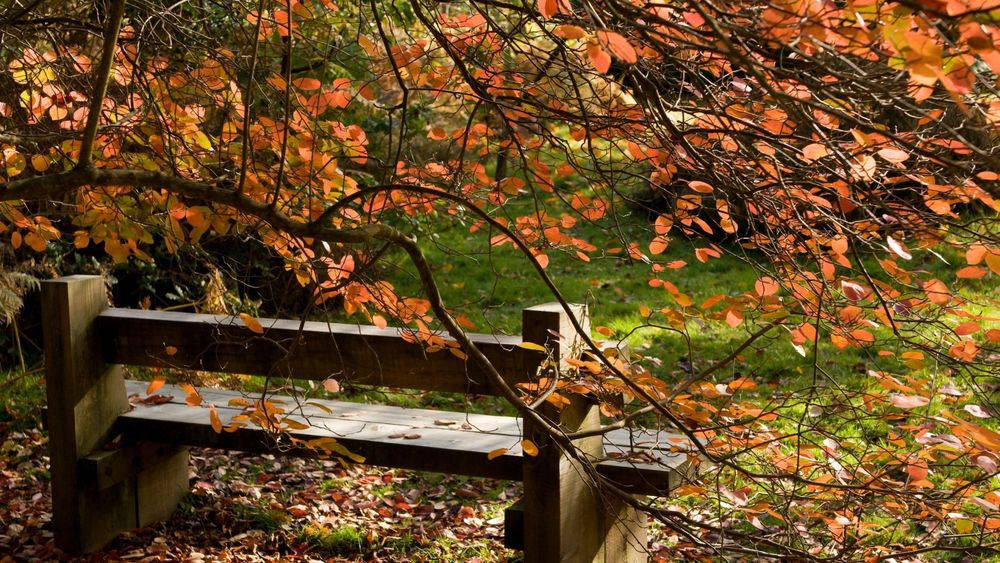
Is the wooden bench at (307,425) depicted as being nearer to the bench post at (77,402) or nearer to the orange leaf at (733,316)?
the bench post at (77,402)

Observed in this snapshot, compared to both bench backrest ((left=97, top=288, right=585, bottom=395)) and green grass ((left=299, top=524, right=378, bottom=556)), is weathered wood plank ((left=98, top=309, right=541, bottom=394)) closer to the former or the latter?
bench backrest ((left=97, top=288, right=585, bottom=395))

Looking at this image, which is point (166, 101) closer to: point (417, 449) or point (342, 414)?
point (342, 414)

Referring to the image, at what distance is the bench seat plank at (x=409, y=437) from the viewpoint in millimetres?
3303

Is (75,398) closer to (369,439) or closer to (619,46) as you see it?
(369,439)

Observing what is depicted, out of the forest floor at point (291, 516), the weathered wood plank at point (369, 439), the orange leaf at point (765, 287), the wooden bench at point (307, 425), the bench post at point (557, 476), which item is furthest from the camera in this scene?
the forest floor at point (291, 516)

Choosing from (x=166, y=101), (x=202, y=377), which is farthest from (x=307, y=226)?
(x=202, y=377)

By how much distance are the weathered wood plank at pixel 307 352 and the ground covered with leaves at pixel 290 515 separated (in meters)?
1.04

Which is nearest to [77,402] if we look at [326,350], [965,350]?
[326,350]

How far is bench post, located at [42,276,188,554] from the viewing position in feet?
13.1

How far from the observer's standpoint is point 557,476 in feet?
10.3

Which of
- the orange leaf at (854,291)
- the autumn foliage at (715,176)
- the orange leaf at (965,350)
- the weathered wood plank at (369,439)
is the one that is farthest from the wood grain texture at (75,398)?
the orange leaf at (965,350)

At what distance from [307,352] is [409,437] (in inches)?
21.0

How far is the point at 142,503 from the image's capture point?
452 centimetres

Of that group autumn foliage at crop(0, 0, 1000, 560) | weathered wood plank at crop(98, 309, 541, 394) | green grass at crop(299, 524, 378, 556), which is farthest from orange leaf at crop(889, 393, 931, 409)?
green grass at crop(299, 524, 378, 556)
